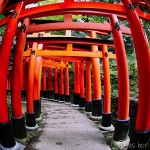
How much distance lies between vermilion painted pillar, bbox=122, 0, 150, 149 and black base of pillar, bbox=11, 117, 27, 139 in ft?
10.8

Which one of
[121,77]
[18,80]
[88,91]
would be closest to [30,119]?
[18,80]

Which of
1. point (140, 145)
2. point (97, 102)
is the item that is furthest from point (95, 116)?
point (140, 145)

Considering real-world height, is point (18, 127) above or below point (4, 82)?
below

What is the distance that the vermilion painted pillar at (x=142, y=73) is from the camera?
15.9 ft

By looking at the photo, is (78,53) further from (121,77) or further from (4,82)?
(4,82)

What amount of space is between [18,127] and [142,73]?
384 centimetres

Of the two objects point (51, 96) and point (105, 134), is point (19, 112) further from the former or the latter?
point (51, 96)

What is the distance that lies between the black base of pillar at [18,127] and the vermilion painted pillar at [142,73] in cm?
328

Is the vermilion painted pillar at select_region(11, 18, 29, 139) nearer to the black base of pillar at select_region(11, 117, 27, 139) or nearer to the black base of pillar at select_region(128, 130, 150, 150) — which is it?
the black base of pillar at select_region(11, 117, 27, 139)

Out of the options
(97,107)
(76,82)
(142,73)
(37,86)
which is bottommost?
(97,107)

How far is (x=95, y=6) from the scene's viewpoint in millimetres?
5430

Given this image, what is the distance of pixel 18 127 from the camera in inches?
280

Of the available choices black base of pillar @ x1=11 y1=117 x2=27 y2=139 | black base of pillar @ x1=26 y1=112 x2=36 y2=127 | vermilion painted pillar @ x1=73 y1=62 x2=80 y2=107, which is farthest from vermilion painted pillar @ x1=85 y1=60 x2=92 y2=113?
black base of pillar @ x1=11 y1=117 x2=27 y2=139

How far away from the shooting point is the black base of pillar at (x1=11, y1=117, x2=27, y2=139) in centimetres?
701
